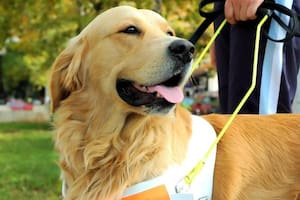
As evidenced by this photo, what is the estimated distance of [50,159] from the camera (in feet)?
37.3

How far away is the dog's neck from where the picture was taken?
3.08 m

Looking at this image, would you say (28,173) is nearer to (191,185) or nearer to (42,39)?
(191,185)

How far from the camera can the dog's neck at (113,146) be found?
308cm

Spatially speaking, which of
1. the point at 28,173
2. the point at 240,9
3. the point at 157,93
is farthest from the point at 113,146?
the point at 28,173

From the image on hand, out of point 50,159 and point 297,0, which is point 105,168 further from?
point 50,159

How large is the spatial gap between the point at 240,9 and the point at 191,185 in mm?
1258

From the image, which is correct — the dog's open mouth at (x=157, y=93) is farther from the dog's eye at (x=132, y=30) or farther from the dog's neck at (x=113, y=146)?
the dog's eye at (x=132, y=30)

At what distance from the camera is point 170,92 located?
3025 millimetres

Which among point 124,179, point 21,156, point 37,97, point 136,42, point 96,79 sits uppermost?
point 136,42

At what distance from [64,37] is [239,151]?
16747 mm

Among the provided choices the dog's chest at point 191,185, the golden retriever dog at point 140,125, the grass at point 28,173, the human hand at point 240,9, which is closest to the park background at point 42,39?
the grass at point 28,173

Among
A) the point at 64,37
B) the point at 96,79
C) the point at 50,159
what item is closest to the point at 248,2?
the point at 96,79

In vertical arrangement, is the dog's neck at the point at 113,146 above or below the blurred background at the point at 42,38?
above

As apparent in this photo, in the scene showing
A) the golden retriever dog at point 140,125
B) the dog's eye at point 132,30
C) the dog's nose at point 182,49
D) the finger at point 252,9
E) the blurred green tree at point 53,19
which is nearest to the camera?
the dog's nose at point 182,49
